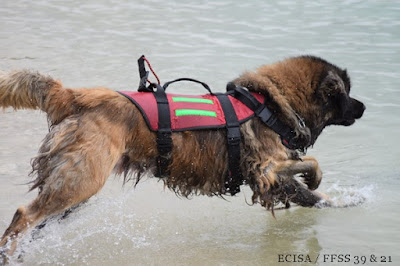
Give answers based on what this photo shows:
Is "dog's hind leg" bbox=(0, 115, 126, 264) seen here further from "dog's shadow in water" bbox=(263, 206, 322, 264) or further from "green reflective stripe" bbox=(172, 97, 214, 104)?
"dog's shadow in water" bbox=(263, 206, 322, 264)

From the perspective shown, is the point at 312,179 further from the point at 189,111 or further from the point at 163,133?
the point at 163,133

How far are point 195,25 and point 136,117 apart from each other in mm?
A: 8454

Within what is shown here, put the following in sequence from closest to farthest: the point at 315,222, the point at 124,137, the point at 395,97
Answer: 1. the point at 124,137
2. the point at 315,222
3. the point at 395,97

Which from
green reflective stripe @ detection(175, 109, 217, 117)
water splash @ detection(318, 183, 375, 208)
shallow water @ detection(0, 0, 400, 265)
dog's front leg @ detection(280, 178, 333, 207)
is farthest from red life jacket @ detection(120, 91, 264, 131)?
water splash @ detection(318, 183, 375, 208)

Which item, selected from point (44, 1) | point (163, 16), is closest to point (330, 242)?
point (163, 16)

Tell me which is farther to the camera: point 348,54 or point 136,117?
point 348,54

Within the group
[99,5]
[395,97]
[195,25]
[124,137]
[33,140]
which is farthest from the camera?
[99,5]

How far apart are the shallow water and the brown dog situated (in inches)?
19.8

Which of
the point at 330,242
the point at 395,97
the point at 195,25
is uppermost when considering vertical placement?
the point at 195,25

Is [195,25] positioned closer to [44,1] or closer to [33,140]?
[44,1]

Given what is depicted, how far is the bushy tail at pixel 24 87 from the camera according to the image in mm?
4930

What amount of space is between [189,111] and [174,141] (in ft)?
0.91

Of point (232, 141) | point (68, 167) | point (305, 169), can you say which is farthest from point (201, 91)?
point (68, 167)

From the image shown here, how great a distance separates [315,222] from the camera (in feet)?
19.8
